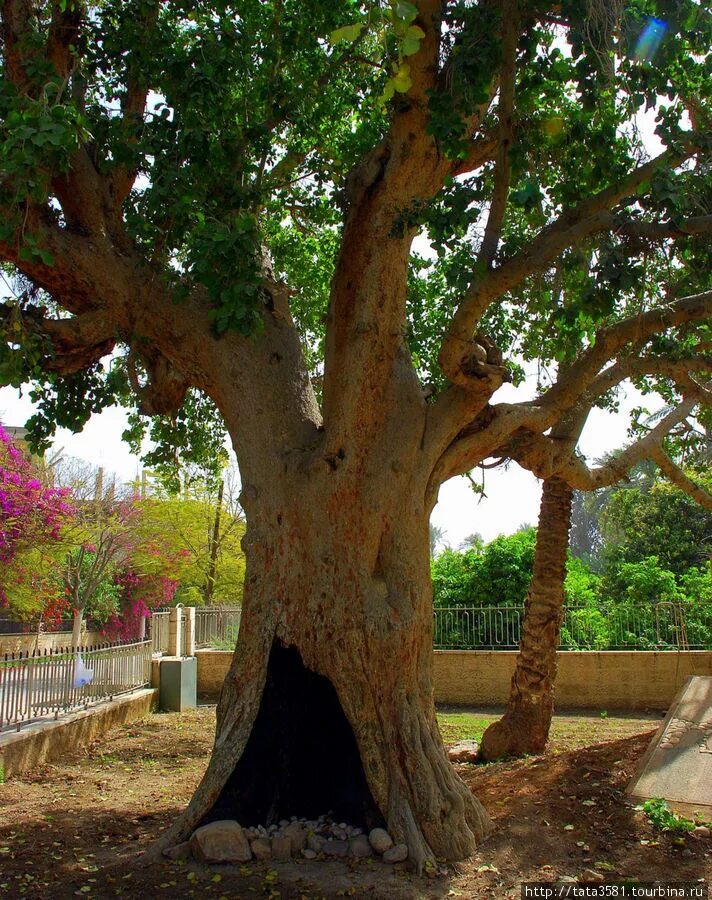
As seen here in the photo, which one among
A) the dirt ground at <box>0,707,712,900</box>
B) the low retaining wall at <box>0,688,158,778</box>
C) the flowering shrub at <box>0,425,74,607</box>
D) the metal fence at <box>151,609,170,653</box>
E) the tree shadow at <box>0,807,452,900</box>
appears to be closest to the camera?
the tree shadow at <box>0,807,452,900</box>

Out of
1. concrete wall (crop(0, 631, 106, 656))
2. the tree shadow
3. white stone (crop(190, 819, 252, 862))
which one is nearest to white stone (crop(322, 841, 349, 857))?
the tree shadow

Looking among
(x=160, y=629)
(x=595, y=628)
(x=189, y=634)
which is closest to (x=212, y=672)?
(x=189, y=634)

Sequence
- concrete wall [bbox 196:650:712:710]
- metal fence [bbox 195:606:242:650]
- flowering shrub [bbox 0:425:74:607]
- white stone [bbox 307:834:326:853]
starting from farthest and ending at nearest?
flowering shrub [bbox 0:425:74:607]
metal fence [bbox 195:606:242:650]
concrete wall [bbox 196:650:712:710]
white stone [bbox 307:834:326:853]

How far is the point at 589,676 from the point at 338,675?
9.87 metres

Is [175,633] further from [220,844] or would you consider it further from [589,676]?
[220,844]

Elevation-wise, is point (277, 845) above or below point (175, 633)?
below

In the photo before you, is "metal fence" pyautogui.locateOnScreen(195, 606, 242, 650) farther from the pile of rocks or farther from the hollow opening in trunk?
the pile of rocks

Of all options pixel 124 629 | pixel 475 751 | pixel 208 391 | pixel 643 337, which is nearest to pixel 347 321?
pixel 208 391

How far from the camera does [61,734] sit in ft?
34.7

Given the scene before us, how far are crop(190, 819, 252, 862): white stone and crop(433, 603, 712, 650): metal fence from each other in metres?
9.34

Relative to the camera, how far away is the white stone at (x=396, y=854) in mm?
5738

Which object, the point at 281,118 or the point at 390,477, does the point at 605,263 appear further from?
the point at 281,118

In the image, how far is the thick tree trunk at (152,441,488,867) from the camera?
6.15 meters

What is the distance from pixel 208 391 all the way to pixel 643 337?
4108mm
